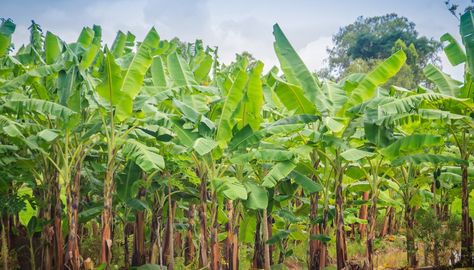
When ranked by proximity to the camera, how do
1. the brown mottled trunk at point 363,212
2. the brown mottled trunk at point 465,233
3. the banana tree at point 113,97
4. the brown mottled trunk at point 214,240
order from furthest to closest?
the brown mottled trunk at point 363,212, the brown mottled trunk at point 465,233, the brown mottled trunk at point 214,240, the banana tree at point 113,97

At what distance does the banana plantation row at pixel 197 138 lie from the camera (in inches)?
264

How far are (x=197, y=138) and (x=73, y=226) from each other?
2.08 meters

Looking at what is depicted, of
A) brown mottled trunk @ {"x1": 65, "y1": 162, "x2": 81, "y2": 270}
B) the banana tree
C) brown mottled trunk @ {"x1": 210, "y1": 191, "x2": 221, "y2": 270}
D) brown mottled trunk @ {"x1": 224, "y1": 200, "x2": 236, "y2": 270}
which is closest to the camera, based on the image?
the banana tree

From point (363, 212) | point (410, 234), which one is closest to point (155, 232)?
point (410, 234)

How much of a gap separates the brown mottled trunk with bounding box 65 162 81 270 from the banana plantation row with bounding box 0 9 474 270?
0.02 m

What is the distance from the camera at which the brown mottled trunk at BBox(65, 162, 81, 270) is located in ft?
21.7

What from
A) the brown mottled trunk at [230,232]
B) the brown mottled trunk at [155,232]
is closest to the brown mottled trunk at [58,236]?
the brown mottled trunk at [155,232]

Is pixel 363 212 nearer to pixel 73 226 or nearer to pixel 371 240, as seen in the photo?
pixel 371 240

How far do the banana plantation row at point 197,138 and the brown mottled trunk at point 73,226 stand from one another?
0.06ft

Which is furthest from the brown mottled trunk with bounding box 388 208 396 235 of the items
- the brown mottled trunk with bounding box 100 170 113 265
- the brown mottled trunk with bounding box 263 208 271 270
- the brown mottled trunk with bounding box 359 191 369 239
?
the brown mottled trunk with bounding box 100 170 113 265

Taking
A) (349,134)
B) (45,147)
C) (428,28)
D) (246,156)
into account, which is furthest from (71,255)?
(428,28)

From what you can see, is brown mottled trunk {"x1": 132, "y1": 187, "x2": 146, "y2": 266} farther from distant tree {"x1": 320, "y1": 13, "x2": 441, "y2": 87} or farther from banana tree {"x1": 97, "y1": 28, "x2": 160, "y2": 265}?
distant tree {"x1": 320, "y1": 13, "x2": 441, "y2": 87}

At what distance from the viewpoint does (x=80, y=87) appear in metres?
6.79

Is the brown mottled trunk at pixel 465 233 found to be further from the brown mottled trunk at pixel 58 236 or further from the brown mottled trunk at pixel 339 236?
the brown mottled trunk at pixel 58 236
